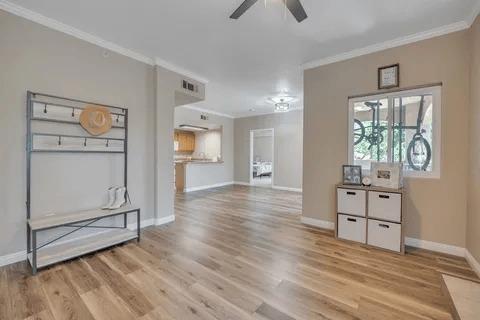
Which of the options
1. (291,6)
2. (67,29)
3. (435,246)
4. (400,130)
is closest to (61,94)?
(67,29)

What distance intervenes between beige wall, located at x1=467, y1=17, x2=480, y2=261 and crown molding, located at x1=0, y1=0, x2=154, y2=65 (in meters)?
3.95

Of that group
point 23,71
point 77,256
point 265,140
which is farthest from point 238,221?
point 265,140

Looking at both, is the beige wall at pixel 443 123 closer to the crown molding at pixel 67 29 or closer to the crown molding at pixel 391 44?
the crown molding at pixel 391 44

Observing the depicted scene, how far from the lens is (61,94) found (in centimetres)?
254

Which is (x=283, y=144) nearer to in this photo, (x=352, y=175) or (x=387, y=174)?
(x=352, y=175)

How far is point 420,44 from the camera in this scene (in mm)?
2637

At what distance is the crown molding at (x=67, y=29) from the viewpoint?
7.20 ft

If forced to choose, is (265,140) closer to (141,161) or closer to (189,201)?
(189,201)

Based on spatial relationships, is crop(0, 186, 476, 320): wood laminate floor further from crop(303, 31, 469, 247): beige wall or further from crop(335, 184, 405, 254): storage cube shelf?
crop(303, 31, 469, 247): beige wall

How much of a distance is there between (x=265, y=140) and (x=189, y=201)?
6.64 m

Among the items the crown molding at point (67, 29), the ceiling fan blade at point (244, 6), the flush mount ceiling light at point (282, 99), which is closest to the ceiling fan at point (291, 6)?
the ceiling fan blade at point (244, 6)

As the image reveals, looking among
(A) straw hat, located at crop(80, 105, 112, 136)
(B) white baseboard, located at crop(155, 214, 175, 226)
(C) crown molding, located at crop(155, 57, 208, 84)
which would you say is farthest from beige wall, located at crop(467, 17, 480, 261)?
(A) straw hat, located at crop(80, 105, 112, 136)

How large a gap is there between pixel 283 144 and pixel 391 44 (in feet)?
14.7

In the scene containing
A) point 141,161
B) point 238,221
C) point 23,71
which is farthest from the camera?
point 238,221
